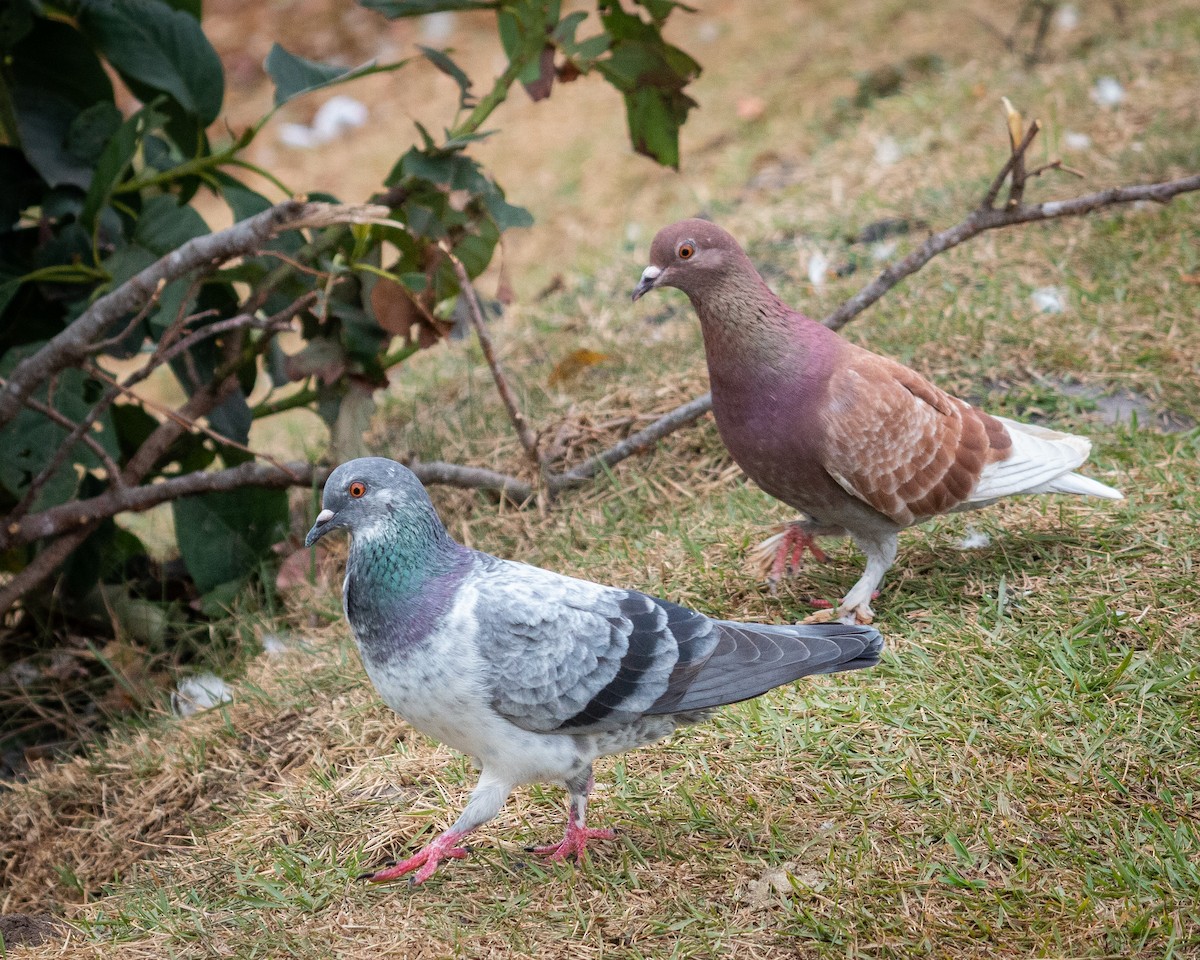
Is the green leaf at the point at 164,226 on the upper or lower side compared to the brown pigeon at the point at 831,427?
upper

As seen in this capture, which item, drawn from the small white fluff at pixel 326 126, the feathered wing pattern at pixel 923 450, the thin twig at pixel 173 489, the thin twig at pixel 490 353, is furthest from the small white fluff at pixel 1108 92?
the small white fluff at pixel 326 126

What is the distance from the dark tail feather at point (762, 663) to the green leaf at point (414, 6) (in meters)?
2.18

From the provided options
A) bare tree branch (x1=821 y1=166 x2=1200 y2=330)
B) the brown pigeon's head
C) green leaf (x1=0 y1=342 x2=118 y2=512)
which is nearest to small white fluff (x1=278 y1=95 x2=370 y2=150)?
green leaf (x1=0 y1=342 x2=118 y2=512)

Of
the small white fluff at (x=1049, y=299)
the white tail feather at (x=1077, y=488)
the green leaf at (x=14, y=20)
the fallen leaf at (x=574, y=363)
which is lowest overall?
the white tail feather at (x=1077, y=488)

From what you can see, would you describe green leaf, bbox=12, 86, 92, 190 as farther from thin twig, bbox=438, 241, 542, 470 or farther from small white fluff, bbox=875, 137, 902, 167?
small white fluff, bbox=875, 137, 902, 167

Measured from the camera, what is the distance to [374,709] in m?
2.95

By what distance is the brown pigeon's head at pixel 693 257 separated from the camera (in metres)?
2.78

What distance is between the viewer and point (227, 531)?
3746 mm

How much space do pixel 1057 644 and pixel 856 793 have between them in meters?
0.65

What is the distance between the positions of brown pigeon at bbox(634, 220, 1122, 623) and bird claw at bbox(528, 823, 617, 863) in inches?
33.7

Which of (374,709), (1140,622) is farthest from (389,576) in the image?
(1140,622)

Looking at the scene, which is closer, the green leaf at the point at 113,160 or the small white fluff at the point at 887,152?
the green leaf at the point at 113,160

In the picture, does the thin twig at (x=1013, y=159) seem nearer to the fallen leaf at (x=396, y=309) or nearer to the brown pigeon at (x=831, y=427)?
the brown pigeon at (x=831, y=427)

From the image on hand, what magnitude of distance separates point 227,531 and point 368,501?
168 cm
